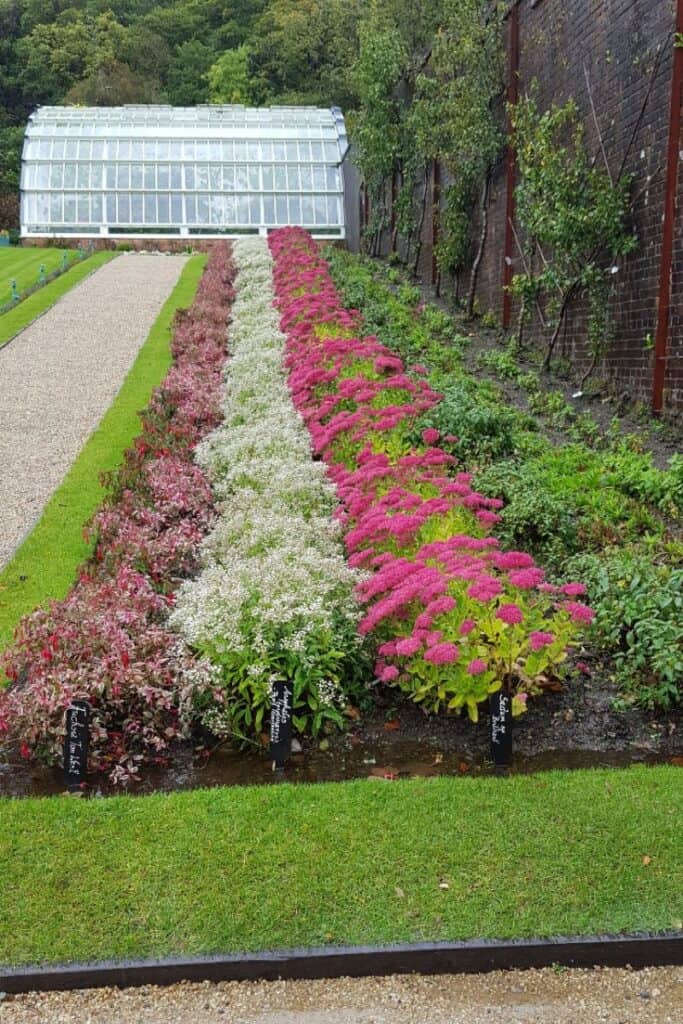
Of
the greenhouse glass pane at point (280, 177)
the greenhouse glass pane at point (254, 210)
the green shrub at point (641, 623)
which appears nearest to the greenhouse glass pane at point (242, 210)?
the greenhouse glass pane at point (254, 210)

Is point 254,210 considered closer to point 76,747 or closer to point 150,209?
point 150,209

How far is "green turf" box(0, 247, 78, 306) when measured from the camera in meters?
22.8

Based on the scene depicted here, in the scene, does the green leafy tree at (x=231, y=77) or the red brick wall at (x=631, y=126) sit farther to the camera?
the green leafy tree at (x=231, y=77)

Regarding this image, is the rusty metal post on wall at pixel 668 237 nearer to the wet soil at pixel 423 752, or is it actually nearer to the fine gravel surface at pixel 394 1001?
the wet soil at pixel 423 752

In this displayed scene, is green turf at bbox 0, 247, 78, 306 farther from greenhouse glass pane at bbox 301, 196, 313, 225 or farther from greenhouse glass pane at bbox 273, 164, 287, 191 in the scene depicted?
greenhouse glass pane at bbox 301, 196, 313, 225

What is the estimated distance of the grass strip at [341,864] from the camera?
133 inches

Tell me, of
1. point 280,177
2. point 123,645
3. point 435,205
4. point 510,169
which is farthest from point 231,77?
point 123,645

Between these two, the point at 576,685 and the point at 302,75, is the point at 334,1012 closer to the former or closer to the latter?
the point at 576,685

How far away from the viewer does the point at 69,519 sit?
777 cm

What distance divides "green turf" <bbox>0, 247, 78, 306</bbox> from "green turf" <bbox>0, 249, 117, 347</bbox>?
587 mm

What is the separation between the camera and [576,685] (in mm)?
5152

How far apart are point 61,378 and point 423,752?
10.5m

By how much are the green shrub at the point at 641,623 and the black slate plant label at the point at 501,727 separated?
0.84 metres

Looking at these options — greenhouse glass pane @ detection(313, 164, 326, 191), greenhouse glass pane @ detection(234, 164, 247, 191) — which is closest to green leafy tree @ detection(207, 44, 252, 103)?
greenhouse glass pane @ detection(234, 164, 247, 191)
